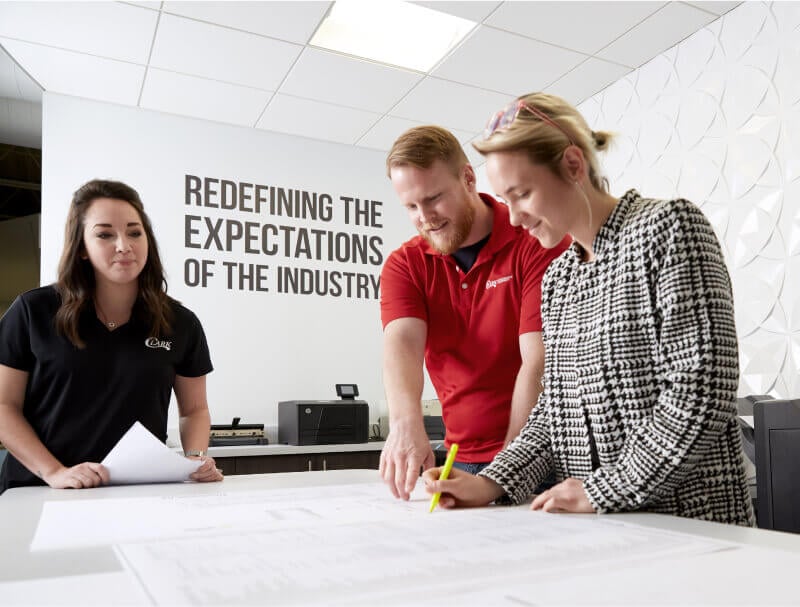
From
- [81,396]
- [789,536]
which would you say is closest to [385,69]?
[81,396]

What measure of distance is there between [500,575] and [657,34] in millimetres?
3120

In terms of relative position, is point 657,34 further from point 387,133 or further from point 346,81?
point 387,133

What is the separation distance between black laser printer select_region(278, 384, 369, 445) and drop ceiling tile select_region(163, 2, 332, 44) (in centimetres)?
191

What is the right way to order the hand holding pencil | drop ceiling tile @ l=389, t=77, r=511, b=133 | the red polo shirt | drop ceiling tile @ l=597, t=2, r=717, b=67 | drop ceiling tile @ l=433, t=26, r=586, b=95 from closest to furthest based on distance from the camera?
the hand holding pencil < the red polo shirt < drop ceiling tile @ l=597, t=2, r=717, b=67 < drop ceiling tile @ l=433, t=26, r=586, b=95 < drop ceiling tile @ l=389, t=77, r=511, b=133

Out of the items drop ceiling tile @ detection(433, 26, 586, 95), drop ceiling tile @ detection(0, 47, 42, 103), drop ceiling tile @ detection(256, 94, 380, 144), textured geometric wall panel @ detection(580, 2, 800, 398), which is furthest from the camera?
drop ceiling tile @ detection(256, 94, 380, 144)

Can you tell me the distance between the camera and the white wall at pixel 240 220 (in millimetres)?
3641

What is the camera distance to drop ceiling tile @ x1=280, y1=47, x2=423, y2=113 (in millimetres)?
3305

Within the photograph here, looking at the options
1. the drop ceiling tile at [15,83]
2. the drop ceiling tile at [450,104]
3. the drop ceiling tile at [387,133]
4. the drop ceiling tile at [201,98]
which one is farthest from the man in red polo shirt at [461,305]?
the drop ceiling tile at [15,83]

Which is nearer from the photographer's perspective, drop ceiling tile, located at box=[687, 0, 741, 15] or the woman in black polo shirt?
the woman in black polo shirt

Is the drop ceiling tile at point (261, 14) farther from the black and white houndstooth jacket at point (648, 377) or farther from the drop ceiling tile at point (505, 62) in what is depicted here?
the black and white houndstooth jacket at point (648, 377)

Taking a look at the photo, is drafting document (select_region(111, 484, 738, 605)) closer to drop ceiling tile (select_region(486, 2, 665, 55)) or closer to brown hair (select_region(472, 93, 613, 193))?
brown hair (select_region(472, 93, 613, 193))

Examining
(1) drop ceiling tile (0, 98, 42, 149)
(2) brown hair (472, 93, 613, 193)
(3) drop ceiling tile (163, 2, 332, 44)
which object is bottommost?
(2) brown hair (472, 93, 613, 193)

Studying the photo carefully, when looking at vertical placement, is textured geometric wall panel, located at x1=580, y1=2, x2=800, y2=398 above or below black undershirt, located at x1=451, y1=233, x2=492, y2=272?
above

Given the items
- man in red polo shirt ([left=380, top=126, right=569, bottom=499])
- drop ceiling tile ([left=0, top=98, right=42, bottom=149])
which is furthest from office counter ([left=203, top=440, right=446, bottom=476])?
drop ceiling tile ([left=0, top=98, right=42, bottom=149])
